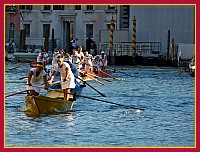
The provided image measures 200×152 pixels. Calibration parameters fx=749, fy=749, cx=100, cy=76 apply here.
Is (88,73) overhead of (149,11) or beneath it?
beneath

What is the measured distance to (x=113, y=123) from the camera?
13.9 m

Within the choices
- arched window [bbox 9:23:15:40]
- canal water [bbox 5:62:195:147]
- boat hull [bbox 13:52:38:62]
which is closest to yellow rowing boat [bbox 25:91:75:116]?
canal water [bbox 5:62:195:147]

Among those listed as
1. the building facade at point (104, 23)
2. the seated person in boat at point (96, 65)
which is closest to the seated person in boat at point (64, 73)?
the seated person in boat at point (96, 65)

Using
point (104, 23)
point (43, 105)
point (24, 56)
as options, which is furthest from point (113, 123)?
point (104, 23)

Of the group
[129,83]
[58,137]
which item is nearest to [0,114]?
[58,137]

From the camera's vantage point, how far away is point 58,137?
39.2 ft

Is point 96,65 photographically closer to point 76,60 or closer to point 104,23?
point 76,60

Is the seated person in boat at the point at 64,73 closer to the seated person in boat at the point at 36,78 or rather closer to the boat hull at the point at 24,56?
the seated person in boat at the point at 36,78

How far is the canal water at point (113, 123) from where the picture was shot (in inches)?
459

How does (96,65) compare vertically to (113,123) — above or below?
above

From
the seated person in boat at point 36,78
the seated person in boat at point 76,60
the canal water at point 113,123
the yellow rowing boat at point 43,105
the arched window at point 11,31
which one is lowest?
the canal water at point 113,123

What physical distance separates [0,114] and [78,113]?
16.5 feet

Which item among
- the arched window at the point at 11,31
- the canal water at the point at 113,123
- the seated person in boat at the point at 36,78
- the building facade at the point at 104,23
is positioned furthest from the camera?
the arched window at the point at 11,31

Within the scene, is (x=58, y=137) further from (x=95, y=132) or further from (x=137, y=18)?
(x=137, y=18)
